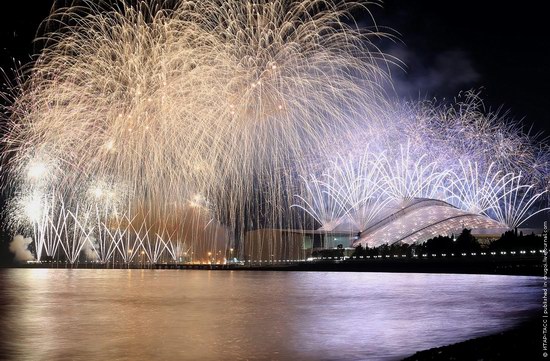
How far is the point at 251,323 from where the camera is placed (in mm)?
24219

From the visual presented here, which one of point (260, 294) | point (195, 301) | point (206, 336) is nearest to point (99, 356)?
point (206, 336)

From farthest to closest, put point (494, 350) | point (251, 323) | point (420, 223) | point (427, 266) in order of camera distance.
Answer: point (420, 223) < point (427, 266) < point (251, 323) < point (494, 350)

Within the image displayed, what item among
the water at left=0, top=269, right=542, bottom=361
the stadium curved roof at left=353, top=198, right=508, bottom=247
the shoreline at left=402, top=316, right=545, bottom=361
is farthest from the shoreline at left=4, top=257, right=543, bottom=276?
the shoreline at left=402, top=316, right=545, bottom=361

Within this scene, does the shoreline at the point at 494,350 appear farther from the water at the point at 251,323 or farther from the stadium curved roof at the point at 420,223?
the stadium curved roof at the point at 420,223

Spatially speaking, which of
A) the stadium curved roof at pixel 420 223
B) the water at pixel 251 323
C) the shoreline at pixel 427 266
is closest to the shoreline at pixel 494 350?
the water at pixel 251 323

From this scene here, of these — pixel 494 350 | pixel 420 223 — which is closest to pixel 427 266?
pixel 420 223

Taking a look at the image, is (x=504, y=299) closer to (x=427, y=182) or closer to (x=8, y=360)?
(x=8, y=360)

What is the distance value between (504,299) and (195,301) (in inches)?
582

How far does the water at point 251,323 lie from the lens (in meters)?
18.3

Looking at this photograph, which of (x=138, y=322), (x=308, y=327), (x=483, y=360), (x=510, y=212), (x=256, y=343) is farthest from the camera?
(x=510, y=212)

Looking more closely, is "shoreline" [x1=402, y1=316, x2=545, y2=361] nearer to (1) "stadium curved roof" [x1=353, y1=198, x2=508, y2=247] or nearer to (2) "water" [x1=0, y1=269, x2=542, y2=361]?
(2) "water" [x1=0, y1=269, x2=542, y2=361]

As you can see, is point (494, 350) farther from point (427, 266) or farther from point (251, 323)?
point (427, 266)

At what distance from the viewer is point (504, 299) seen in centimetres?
3209

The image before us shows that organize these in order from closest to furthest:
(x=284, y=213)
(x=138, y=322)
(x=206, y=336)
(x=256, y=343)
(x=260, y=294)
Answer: (x=256, y=343) → (x=206, y=336) → (x=138, y=322) → (x=260, y=294) → (x=284, y=213)
